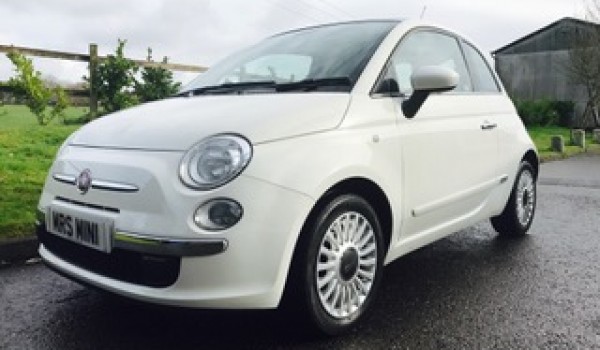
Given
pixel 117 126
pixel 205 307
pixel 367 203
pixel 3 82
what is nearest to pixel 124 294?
pixel 205 307

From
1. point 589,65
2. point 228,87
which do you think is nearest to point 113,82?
point 228,87

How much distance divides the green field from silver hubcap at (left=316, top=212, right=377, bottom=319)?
8.40 feet

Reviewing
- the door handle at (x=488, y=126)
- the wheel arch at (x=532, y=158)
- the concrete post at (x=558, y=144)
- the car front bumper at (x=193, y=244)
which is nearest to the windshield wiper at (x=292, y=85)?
the car front bumper at (x=193, y=244)

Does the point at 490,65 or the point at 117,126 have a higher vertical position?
the point at 490,65

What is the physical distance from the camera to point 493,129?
3969 millimetres

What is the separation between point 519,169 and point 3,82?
696 centimetres

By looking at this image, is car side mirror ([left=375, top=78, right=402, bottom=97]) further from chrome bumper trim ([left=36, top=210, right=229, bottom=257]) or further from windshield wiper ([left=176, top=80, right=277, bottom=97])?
chrome bumper trim ([left=36, top=210, right=229, bottom=257])

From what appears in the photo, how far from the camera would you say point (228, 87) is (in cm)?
336

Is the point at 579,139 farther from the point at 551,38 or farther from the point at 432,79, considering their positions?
the point at 432,79

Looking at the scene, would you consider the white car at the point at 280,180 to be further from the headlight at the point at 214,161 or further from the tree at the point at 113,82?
the tree at the point at 113,82

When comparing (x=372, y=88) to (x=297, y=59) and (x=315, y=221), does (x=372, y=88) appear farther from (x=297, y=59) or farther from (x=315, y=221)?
(x=315, y=221)

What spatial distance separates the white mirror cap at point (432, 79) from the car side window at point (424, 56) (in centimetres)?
17

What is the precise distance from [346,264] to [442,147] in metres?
1.01

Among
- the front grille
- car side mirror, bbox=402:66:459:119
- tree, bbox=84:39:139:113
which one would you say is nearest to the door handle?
car side mirror, bbox=402:66:459:119
